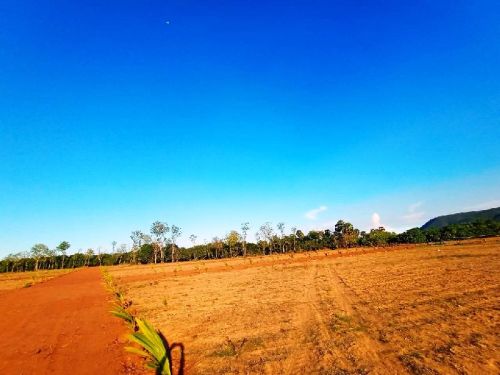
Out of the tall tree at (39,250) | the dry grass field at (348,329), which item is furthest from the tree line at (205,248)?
the dry grass field at (348,329)

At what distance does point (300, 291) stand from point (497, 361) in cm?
1098

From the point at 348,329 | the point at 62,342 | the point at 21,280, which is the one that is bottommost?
the point at 348,329

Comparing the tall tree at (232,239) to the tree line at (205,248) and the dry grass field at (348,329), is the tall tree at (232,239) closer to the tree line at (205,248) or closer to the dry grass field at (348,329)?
the tree line at (205,248)

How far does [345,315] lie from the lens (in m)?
10.8

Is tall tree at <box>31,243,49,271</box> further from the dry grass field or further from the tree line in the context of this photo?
the dry grass field

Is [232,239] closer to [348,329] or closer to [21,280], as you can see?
[21,280]

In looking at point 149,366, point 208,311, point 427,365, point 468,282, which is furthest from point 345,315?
point 468,282

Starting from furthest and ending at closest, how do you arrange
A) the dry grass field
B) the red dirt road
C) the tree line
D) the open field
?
the tree line
the open field
the red dirt road
the dry grass field

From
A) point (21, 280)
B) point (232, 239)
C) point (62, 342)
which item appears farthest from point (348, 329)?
point (232, 239)

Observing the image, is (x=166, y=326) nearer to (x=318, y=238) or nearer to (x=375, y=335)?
(x=375, y=335)

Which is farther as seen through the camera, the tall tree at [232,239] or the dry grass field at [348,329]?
the tall tree at [232,239]

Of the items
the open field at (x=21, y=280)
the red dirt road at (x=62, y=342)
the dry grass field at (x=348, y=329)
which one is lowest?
the dry grass field at (x=348, y=329)

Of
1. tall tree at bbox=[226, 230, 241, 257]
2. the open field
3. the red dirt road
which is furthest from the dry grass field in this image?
tall tree at bbox=[226, 230, 241, 257]

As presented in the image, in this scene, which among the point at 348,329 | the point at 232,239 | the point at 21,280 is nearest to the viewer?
the point at 348,329
